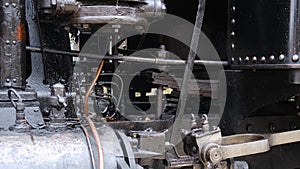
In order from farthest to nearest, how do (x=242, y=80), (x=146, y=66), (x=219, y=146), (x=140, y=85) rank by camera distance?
1. (x=140, y=85)
2. (x=146, y=66)
3. (x=242, y=80)
4. (x=219, y=146)

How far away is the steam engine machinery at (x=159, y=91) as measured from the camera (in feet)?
4.00

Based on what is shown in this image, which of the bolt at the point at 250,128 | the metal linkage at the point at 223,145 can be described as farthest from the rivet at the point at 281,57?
the bolt at the point at 250,128

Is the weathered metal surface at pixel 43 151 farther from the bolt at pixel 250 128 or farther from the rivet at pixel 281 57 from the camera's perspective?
the bolt at pixel 250 128

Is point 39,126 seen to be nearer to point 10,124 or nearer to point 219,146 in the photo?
point 10,124

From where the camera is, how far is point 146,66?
2479 mm

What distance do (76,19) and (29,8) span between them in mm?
438

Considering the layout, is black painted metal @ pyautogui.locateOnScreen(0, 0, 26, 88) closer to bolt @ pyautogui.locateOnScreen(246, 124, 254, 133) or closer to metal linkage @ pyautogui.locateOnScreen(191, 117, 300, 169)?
metal linkage @ pyautogui.locateOnScreen(191, 117, 300, 169)

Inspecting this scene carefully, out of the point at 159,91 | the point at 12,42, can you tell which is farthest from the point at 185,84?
the point at 12,42

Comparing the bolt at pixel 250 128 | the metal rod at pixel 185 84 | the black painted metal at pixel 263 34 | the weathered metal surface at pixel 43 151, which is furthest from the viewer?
the bolt at pixel 250 128

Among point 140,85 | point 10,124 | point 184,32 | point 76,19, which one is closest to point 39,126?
point 10,124

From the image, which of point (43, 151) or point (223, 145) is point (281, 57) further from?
point (43, 151)

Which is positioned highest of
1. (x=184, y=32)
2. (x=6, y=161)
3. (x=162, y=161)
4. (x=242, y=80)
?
(x=184, y=32)

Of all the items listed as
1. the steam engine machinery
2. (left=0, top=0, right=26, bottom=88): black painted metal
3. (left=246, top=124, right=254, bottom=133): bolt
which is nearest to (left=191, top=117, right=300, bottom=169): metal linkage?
the steam engine machinery

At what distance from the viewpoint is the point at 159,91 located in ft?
7.02
